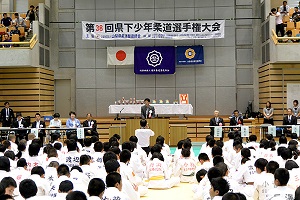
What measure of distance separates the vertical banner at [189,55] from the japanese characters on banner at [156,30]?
1723 mm

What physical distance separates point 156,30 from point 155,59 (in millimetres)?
2045

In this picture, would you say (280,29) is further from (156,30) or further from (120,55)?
(120,55)

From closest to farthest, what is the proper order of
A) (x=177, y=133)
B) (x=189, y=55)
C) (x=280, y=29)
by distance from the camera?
(x=177, y=133)
(x=280, y=29)
(x=189, y=55)

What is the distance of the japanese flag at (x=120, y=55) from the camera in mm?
24234

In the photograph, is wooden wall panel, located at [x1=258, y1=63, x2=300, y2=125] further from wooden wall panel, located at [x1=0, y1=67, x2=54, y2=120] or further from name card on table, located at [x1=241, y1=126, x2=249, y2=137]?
wooden wall panel, located at [x1=0, y1=67, x2=54, y2=120]

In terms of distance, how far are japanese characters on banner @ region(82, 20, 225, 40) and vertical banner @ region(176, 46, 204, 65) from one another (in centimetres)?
172

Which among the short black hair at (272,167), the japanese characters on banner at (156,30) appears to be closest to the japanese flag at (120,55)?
the japanese characters on banner at (156,30)

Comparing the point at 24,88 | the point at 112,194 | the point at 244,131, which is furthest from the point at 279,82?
the point at 112,194

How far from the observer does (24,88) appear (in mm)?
22453

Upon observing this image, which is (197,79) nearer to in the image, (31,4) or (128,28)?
(128,28)

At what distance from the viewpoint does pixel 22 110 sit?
22.4 m

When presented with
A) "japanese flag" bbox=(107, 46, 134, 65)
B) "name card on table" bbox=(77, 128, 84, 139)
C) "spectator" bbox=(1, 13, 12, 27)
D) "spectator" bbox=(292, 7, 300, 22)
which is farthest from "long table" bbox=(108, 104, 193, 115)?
"spectator" bbox=(1, 13, 12, 27)

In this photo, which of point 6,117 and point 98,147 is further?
point 6,117

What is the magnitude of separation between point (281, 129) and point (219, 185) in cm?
1352
